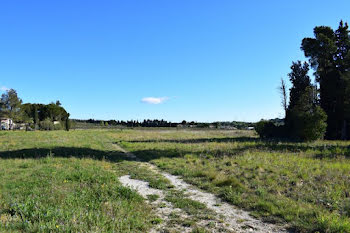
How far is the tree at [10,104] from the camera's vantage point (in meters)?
68.8

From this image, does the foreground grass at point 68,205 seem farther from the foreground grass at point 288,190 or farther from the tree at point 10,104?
the tree at point 10,104

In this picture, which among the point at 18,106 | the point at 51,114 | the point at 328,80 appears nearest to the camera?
the point at 328,80

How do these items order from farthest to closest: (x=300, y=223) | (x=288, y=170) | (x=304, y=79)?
1. (x=304, y=79)
2. (x=288, y=170)
3. (x=300, y=223)

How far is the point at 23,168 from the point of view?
1184 centimetres

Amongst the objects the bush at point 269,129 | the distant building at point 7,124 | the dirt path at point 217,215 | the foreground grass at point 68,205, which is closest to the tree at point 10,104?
the distant building at point 7,124

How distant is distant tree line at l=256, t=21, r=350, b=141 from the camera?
29750 millimetres

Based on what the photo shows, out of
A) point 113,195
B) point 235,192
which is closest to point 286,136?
point 235,192

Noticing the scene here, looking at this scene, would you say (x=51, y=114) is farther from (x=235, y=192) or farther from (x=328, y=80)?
(x=235, y=192)

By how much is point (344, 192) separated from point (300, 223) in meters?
3.48

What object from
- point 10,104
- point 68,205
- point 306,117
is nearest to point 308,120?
point 306,117

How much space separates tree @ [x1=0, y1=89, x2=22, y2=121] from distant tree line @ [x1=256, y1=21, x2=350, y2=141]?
227ft

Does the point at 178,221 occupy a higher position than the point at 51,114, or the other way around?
the point at 51,114

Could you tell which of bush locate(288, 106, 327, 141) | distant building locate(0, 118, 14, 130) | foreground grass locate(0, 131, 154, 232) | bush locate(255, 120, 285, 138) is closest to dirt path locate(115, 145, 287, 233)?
foreground grass locate(0, 131, 154, 232)

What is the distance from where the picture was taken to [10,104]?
6962cm
